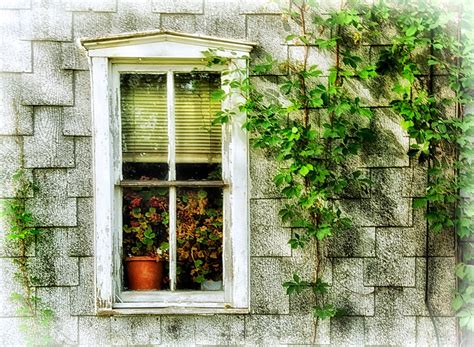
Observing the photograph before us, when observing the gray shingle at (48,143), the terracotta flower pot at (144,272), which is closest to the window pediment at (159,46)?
the gray shingle at (48,143)

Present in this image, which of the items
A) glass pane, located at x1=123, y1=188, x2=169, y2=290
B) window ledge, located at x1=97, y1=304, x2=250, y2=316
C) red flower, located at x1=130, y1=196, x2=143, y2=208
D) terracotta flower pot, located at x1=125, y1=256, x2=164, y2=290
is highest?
red flower, located at x1=130, y1=196, x2=143, y2=208

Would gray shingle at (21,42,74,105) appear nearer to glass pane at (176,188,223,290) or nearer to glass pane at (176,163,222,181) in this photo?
glass pane at (176,163,222,181)

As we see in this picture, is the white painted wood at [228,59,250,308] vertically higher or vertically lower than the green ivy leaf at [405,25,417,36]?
lower

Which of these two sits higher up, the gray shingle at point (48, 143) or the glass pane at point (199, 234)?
the gray shingle at point (48, 143)

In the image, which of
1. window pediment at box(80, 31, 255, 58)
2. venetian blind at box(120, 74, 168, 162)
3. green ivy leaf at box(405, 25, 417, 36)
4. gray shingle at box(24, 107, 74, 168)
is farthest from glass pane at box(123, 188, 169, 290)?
green ivy leaf at box(405, 25, 417, 36)

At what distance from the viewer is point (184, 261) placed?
11.8 ft

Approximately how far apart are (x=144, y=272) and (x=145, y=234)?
9.6 inches

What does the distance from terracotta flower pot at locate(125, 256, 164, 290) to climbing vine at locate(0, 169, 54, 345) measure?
1.78ft

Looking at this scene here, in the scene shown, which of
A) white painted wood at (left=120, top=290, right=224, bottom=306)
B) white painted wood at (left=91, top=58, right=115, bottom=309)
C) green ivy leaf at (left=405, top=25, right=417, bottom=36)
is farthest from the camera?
white painted wood at (left=120, top=290, right=224, bottom=306)

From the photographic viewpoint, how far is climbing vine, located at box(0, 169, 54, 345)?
11.4ft

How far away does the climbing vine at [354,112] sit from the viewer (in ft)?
11.0

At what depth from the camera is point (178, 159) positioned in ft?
11.8

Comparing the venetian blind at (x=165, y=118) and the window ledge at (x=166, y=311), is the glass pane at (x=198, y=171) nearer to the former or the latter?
the venetian blind at (x=165, y=118)

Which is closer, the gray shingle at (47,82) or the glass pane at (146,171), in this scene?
the gray shingle at (47,82)
